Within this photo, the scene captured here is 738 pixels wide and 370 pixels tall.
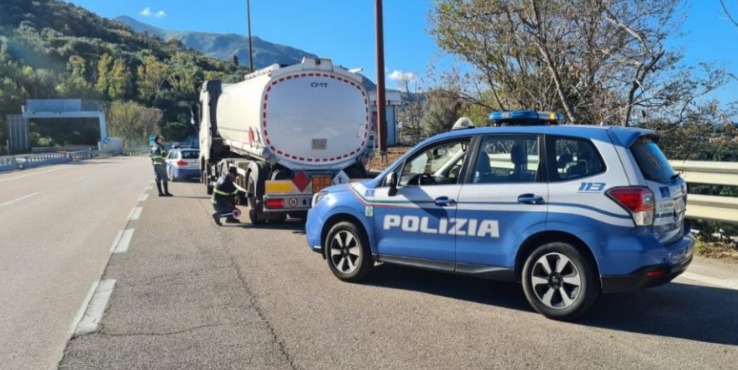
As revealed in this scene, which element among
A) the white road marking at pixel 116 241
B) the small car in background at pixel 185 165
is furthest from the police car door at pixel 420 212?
the small car in background at pixel 185 165

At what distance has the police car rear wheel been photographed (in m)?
6.45

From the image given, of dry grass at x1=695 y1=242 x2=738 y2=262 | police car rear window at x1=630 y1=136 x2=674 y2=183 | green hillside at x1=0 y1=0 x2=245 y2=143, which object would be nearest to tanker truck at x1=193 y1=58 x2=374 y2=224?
dry grass at x1=695 y1=242 x2=738 y2=262

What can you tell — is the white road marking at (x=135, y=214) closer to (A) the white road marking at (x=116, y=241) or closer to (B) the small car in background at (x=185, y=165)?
(A) the white road marking at (x=116, y=241)

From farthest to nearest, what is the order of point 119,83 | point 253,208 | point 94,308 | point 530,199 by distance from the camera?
point 119,83 < point 253,208 < point 94,308 < point 530,199

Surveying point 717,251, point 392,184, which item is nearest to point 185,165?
point 392,184

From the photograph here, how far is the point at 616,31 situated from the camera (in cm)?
1177

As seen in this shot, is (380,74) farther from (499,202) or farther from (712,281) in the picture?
(499,202)

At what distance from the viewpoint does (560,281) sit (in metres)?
5.11

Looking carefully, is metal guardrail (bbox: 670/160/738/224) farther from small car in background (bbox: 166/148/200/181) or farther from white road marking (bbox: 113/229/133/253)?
small car in background (bbox: 166/148/200/181)

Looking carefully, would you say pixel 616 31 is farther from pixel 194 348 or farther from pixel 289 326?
pixel 194 348

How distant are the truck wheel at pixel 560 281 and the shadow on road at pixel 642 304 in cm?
20

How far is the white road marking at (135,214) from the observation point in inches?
483

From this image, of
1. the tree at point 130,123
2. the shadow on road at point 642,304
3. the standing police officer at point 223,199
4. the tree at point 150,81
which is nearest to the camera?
the shadow on road at point 642,304

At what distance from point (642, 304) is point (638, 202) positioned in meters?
1.41
